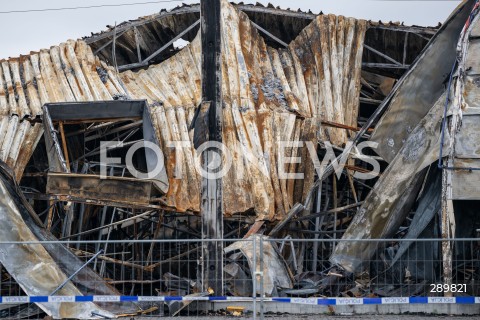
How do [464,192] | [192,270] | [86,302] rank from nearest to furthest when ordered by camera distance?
[86,302] → [464,192] → [192,270]

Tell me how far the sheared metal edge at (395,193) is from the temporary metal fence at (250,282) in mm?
298

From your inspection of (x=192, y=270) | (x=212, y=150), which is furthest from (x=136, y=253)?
(x=212, y=150)

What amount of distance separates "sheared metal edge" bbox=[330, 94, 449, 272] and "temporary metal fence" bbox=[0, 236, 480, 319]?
298 mm

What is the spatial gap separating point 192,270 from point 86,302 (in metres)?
4.07

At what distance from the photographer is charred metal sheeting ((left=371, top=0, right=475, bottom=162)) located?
20.0 metres

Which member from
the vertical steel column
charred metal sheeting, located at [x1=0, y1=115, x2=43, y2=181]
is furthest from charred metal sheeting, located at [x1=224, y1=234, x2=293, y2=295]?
charred metal sheeting, located at [x1=0, y1=115, x2=43, y2=181]

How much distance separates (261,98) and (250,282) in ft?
18.0

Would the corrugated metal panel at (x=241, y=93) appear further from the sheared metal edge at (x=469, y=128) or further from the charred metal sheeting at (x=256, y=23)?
the sheared metal edge at (x=469, y=128)

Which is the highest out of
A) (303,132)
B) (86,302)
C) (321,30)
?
(321,30)

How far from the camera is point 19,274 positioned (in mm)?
16656

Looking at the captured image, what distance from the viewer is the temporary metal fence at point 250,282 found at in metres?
16.1

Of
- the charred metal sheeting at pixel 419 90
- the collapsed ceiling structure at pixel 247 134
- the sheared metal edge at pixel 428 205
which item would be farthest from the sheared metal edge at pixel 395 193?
the charred metal sheeting at pixel 419 90

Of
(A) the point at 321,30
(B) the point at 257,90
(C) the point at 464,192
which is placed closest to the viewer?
(C) the point at 464,192

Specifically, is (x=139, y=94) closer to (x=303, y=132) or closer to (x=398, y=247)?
(x=303, y=132)
